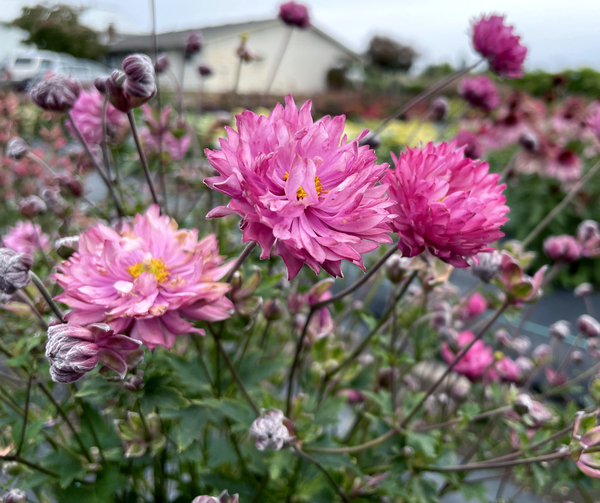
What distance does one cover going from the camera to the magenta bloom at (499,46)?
117 cm

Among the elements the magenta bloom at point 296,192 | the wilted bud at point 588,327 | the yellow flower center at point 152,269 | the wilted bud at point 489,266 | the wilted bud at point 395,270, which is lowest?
the wilted bud at point 588,327

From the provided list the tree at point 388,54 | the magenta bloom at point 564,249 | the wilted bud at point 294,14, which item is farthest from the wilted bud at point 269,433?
the tree at point 388,54

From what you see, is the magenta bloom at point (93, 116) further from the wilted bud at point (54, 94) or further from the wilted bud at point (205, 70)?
the wilted bud at point (205, 70)

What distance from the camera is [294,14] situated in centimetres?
156

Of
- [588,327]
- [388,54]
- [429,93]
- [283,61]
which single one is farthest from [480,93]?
[388,54]

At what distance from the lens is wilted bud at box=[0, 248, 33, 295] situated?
63cm

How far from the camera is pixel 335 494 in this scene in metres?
1.06

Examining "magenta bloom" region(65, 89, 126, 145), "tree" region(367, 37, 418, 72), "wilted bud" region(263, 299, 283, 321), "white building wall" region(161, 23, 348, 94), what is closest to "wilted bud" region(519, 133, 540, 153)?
"wilted bud" region(263, 299, 283, 321)

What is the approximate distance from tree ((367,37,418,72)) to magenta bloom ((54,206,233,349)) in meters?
21.9

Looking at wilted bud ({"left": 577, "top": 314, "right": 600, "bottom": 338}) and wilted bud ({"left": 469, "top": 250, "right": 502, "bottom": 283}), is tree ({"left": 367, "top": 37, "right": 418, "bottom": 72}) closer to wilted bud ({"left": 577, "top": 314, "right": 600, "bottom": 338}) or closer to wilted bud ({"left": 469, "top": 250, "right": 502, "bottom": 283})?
wilted bud ({"left": 577, "top": 314, "right": 600, "bottom": 338})

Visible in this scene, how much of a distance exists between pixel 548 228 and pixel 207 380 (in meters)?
3.84

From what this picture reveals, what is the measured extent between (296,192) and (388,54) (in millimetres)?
22260

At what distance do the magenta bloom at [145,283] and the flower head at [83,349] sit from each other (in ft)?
0.08

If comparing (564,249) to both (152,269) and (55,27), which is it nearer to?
(152,269)
